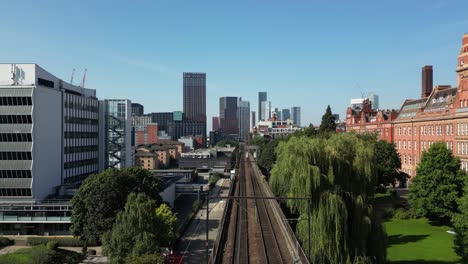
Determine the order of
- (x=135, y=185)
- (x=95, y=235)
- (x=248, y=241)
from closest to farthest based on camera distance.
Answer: (x=248, y=241), (x=95, y=235), (x=135, y=185)

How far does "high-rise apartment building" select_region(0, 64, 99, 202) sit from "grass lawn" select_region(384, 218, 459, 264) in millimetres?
52973

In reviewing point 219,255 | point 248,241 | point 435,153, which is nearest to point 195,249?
point 248,241

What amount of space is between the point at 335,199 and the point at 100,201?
97.2ft

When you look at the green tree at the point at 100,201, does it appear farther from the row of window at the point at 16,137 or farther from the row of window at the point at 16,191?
the row of window at the point at 16,137

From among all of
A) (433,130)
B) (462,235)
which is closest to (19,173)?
(462,235)

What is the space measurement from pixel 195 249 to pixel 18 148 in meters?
34.8

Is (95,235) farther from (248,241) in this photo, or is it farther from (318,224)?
(318,224)

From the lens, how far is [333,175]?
34.8 m

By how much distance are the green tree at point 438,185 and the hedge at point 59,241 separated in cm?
4619

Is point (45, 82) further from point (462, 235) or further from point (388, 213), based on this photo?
point (462, 235)

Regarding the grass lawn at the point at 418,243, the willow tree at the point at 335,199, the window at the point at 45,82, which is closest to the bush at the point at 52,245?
the window at the point at 45,82

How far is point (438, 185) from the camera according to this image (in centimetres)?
4997

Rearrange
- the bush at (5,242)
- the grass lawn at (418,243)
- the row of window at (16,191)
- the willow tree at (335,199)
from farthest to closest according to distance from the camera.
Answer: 1. the row of window at (16,191)
2. the bush at (5,242)
3. the grass lawn at (418,243)
4. the willow tree at (335,199)

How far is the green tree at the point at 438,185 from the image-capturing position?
49.1 meters
